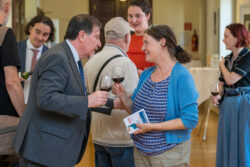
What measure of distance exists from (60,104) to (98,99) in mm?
245

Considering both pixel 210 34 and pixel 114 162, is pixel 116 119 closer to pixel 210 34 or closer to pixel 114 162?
pixel 114 162

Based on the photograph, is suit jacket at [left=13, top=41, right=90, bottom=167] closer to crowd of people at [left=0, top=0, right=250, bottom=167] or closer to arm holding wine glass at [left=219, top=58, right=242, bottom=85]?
crowd of people at [left=0, top=0, right=250, bottom=167]

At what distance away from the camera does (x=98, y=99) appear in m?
2.12

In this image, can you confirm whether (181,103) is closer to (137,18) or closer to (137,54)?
(137,54)

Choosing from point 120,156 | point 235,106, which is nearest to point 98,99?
point 120,156

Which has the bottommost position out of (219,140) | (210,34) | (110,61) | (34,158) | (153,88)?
(219,140)

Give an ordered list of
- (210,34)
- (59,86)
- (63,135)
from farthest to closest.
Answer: (210,34), (63,135), (59,86)

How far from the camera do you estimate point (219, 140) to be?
4156 mm

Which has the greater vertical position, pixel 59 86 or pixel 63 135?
pixel 59 86

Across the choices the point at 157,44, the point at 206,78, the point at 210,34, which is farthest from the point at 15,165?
the point at 210,34

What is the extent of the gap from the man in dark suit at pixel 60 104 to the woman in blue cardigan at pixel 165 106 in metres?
0.40

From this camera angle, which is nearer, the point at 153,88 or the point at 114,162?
the point at 153,88

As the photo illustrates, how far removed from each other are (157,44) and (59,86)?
77 centimetres

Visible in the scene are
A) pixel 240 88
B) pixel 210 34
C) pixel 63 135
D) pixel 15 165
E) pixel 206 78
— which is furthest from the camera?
pixel 210 34
